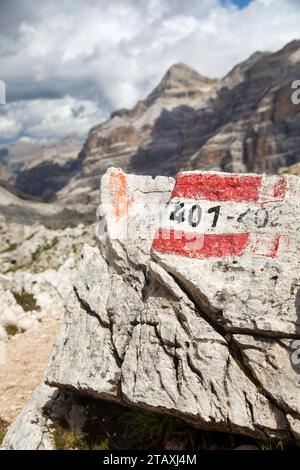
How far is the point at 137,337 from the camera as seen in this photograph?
29.7 feet

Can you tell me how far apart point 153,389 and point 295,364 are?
110 inches

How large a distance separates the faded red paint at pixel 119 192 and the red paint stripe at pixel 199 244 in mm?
1763

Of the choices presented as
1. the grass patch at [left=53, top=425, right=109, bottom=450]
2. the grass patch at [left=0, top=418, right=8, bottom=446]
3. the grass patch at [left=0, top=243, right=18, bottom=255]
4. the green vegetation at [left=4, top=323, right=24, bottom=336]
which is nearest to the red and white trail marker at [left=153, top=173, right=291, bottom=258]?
the grass patch at [left=53, top=425, right=109, bottom=450]

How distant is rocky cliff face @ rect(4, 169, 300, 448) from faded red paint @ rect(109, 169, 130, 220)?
3.8 inches

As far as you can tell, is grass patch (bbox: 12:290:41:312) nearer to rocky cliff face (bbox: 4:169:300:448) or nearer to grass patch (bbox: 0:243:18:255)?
rocky cliff face (bbox: 4:169:300:448)

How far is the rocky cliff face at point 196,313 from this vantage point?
773 centimetres

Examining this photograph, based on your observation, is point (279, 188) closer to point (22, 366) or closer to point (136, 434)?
point (136, 434)

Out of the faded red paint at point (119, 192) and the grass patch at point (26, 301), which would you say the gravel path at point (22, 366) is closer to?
the grass patch at point (26, 301)

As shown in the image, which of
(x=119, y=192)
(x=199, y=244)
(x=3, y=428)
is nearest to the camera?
(x=199, y=244)

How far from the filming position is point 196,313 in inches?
335

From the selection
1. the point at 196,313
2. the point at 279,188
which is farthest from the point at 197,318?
the point at 279,188

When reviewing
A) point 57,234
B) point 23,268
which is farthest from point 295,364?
point 57,234

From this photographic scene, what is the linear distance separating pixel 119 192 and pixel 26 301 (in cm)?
1476

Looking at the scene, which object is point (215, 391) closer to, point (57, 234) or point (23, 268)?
point (23, 268)
